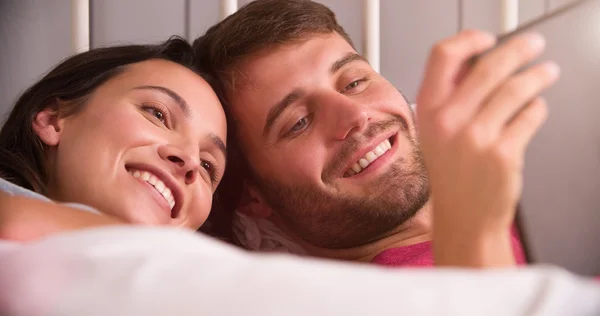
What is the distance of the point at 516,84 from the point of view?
1.60ft

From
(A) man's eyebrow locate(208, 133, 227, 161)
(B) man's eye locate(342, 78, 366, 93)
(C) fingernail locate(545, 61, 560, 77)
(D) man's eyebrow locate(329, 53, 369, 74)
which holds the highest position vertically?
(C) fingernail locate(545, 61, 560, 77)

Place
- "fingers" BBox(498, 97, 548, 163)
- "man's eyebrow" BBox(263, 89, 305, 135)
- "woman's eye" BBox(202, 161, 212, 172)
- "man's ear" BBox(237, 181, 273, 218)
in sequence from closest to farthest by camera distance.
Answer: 1. "fingers" BBox(498, 97, 548, 163)
2. "woman's eye" BBox(202, 161, 212, 172)
3. "man's eyebrow" BBox(263, 89, 305, 135)
4. "man's ear" BBox(237, 181, 273, 218)

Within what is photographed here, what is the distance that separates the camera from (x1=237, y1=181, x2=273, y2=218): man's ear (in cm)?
114

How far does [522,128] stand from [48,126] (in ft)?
2.26

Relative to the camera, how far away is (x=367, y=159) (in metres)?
0.99

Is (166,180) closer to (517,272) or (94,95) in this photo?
(94,95)

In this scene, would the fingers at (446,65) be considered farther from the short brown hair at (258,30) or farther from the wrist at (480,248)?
the short brown hair at (258,30)

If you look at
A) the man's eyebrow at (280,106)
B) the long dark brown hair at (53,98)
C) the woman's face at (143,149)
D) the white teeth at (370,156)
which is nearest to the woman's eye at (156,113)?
the woman's face at (143,149)

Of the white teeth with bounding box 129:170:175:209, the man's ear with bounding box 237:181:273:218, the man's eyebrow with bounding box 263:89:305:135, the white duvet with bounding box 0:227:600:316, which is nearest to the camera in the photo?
the white duvet with bounding box 0:227:600:316

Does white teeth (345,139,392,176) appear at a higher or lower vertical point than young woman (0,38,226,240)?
lower

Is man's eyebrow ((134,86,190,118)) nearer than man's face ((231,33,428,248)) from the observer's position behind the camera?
Yes

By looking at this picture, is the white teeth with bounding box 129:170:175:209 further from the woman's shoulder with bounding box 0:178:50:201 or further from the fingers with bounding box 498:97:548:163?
the fingers with bounding box 498:97:548:163

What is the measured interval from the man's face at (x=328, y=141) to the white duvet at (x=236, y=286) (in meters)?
0.60

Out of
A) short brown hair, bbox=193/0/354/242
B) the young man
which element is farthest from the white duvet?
short brown hair, bbox=193/0/354/242
